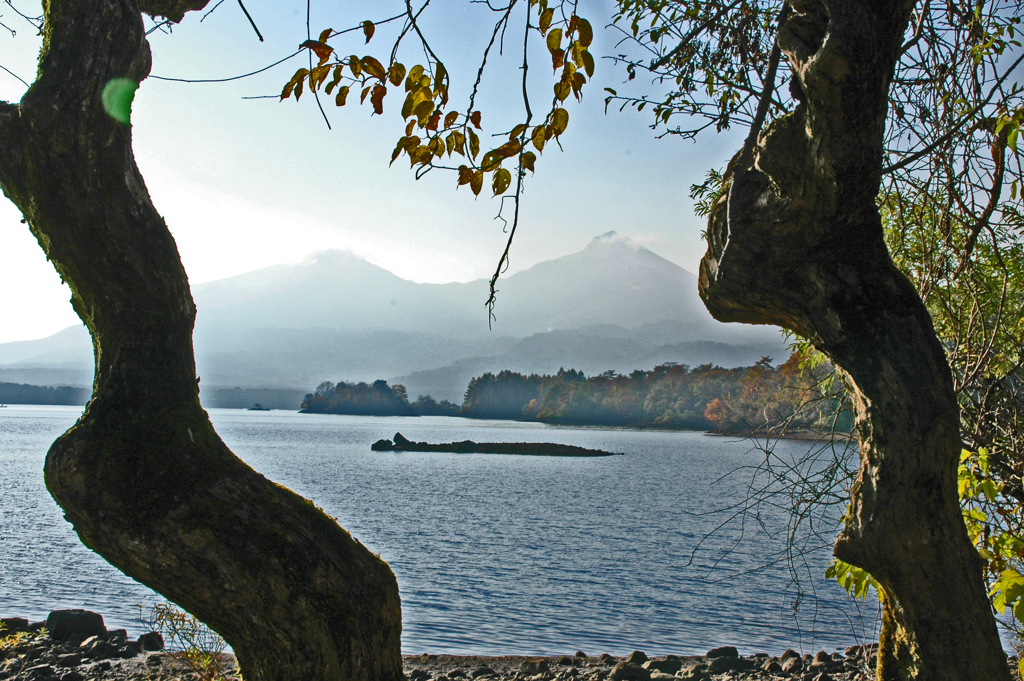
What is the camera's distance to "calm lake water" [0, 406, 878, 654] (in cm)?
1087

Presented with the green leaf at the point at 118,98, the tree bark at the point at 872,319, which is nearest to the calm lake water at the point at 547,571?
the tree bark at the point at 872,319

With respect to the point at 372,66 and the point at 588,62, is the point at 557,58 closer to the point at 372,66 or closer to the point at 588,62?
the point at 588,62

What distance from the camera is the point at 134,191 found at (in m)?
2.83

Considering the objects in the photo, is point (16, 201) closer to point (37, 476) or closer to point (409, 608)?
point (409, 608)

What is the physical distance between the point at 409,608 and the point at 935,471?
11072 mm

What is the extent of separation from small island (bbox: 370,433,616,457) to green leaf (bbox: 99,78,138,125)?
187 feet

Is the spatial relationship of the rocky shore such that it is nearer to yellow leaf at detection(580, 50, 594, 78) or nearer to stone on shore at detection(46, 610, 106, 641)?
stone on shore at detection(46, 610, 106, 641)

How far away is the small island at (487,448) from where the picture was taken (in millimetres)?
60094

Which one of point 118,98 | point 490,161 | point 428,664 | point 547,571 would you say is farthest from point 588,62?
point 547,571

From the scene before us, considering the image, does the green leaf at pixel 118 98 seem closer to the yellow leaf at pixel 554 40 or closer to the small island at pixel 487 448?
the yellow leaf at pixel 554 40

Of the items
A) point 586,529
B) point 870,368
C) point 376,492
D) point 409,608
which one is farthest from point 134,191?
point 376,492

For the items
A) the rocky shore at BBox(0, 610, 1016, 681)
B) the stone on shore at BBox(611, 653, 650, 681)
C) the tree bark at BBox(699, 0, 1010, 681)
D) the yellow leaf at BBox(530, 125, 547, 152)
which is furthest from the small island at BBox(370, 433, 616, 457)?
the yellow leaf at BBox(530, 125, 547, 152)

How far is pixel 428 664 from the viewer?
8.74m

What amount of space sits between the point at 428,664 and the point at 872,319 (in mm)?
7890
